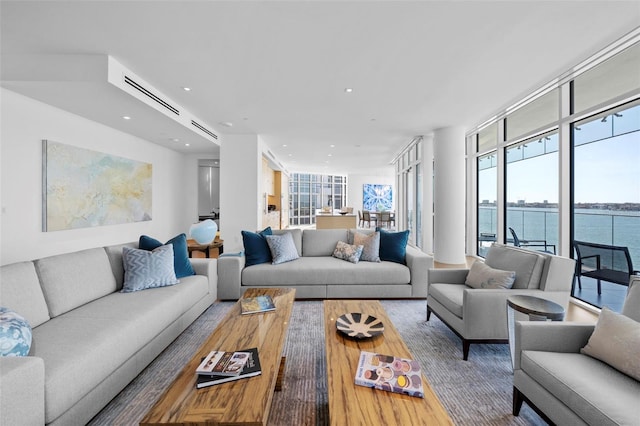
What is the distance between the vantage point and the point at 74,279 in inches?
89.6

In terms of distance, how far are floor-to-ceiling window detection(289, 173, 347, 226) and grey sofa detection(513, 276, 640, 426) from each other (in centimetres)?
1266

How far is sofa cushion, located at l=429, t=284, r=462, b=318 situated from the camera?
2440mm

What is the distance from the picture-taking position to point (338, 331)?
1.94m

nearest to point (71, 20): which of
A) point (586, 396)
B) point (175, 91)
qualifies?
point (175, 91)

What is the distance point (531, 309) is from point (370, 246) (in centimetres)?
208

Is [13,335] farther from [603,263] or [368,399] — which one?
[603,263]

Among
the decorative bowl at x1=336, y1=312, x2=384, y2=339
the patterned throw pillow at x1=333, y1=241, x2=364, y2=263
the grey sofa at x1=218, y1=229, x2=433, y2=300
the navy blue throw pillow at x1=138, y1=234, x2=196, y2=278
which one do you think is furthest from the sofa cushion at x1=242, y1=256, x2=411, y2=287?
the decorative bowl at x1=336, y1=312, x2=384, y2=339

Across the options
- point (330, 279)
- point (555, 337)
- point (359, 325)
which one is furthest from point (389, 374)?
point (330, 279)

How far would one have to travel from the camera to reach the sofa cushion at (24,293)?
182cm

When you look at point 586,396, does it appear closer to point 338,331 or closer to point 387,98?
point 338,331

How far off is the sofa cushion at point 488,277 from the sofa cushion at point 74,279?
3.34 metres

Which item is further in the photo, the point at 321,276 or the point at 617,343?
the point at 321,276

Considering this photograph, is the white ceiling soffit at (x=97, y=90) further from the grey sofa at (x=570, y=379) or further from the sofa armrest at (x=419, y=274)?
the grey sofa at (x=570, y=379)

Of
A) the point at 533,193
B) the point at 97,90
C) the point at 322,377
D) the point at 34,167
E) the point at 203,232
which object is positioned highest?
the point at 97,90
